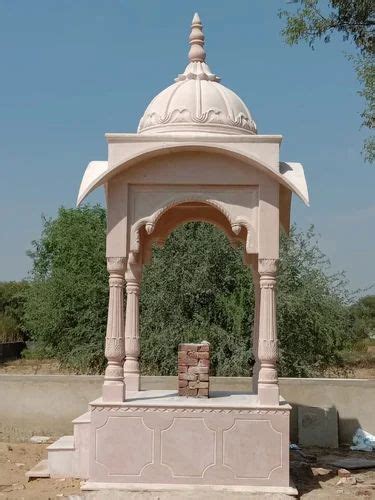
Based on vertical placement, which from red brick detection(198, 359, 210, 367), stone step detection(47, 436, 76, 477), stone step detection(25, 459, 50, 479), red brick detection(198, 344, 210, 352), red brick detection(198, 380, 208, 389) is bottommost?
stone step detection(25, 459, 50, 479)

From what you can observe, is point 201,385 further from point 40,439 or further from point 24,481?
point 40,439

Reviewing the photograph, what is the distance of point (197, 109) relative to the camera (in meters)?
8.18

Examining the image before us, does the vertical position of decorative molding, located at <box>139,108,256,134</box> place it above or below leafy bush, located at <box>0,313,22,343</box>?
above

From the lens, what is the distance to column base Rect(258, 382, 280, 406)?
7.45 m

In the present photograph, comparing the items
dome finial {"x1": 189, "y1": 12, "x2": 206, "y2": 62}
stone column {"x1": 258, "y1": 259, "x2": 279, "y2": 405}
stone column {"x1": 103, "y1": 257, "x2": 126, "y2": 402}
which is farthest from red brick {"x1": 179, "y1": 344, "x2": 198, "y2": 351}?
dome finial {"x1": 189, "y1": 12, "x2": 206, "y2": 62}

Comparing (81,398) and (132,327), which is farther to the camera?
(81,398)

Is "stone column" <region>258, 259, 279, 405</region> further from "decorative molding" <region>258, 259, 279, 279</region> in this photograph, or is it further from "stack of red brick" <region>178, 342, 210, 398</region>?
"stack of red brick" <region>178, 342, 210, 398</region>

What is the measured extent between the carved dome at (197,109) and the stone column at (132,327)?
2.03 m

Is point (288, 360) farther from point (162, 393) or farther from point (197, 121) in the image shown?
point (197, 121)

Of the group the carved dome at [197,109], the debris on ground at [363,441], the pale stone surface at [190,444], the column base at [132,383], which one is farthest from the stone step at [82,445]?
the debris on ground at [363,441]

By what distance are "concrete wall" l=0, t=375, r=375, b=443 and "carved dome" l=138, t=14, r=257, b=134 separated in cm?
449

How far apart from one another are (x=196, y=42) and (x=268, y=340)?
13.4ft

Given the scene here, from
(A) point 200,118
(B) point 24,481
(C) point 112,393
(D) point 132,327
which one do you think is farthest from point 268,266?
(B) point 24,481

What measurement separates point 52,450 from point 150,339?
269 inches
